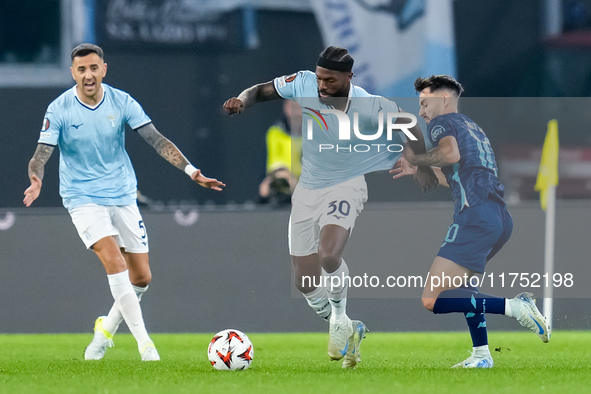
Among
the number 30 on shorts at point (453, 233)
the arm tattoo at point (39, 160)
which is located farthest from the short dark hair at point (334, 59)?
the arm tattoo at point (39, 160)

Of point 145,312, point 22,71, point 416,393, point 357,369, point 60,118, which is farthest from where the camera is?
point 22,71

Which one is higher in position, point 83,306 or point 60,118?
point 60,118

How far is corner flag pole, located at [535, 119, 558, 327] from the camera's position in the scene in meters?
10.5

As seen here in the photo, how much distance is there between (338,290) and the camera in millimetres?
7645

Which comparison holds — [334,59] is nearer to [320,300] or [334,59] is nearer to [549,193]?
[320,300]

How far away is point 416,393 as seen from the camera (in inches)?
245

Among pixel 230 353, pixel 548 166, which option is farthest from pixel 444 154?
pixel 548 166

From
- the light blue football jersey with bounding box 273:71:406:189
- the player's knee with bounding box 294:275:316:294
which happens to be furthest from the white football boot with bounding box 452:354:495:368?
the light blue football jersey with bounding box 273:71:406:189

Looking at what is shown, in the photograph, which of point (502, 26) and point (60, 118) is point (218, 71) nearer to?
point (502, 26)

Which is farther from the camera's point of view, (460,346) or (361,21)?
(361,21)

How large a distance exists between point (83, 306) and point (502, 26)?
5.12 meters

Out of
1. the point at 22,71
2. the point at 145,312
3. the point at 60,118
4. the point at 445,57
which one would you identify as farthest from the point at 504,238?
the point at 22,71

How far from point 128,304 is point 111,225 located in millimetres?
524

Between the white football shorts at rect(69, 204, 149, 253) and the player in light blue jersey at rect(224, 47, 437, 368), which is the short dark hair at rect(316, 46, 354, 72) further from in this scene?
the white football shorts at rect(69, 204, 149, 253)
